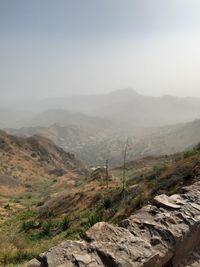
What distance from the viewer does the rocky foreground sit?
563 cm

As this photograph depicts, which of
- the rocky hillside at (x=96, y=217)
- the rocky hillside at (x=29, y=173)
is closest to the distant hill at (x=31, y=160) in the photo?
the rocky hillside at (x=29, y=173)

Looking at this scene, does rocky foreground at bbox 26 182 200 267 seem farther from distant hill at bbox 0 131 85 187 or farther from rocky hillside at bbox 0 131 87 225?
distant hill at bbox 0 131 85 187

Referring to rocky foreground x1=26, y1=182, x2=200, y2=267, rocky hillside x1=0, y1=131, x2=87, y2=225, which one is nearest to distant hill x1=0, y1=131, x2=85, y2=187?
rocky hillside x1=0, y1=131, x2=87, y2=225

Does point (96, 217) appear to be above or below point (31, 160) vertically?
above

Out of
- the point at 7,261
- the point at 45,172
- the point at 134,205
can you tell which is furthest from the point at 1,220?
the point at 45,172

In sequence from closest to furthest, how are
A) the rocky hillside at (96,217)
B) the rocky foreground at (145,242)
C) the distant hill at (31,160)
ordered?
the rocky foreground at (145,242), the rocky hillside at (96,217), the distant hill at (31,160)

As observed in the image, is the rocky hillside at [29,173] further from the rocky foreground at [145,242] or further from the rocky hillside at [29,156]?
the rocky foreground at [145,242]

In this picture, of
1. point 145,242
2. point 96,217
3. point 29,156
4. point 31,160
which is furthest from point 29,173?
point 145,242

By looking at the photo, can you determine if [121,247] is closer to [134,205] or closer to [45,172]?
[134,205]

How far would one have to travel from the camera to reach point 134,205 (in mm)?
13727

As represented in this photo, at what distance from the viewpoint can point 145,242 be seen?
6.43 m

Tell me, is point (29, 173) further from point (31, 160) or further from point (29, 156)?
point (29, 156)

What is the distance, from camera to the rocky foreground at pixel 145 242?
563 centimetres

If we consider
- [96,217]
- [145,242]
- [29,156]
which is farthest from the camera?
[29,156]
